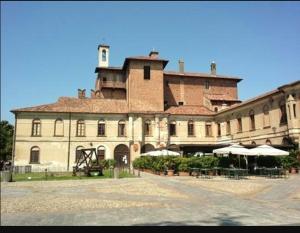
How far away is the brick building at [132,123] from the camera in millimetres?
36688

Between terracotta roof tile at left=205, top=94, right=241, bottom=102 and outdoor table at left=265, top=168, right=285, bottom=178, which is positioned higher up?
terracotta roof tile at left=205, top=94, right=241, bottom=102

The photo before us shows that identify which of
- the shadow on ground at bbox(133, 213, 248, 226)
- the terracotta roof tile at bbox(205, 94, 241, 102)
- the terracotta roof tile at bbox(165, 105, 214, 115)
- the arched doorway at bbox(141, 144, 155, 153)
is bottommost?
the shadow on ground at bbox(133, 213, 248, 226)

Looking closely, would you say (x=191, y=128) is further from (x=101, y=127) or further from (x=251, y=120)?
(x=101, y=127)

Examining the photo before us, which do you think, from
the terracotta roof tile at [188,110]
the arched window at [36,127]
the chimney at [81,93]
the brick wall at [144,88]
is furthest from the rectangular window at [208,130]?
the arched window at [36,127]

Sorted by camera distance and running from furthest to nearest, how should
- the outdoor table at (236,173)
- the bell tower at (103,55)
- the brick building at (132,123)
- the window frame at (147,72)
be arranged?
1. the bell tower at (103,55)
2. the window frame at (147,72)
3. the brick building at (132,123)
4. the outdoor table at (236,173)

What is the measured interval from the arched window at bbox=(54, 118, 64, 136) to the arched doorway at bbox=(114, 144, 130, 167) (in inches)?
280

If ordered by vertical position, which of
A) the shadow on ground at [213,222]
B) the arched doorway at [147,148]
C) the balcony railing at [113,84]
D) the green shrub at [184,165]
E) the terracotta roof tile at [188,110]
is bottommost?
the shadow on ground at [213,222]

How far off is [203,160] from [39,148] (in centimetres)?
2242

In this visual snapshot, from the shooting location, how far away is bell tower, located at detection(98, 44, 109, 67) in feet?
163

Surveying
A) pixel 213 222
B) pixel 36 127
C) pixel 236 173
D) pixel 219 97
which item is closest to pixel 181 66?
pixel 219 97

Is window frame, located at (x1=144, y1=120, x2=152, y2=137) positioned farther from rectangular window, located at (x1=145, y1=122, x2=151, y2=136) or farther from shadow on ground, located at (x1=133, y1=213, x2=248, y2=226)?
shadow on ground, located at (x1=133, y1=213, x2=248, y2=226)

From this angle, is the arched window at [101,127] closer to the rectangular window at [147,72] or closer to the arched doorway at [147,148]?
the arched doorway at [147,148]

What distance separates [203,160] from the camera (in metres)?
23.6

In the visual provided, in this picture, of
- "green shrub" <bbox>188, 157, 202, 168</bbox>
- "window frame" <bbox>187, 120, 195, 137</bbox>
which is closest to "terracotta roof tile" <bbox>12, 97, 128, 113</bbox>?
"window frame" <bbox>187, 120, 195, 137</bbox>
